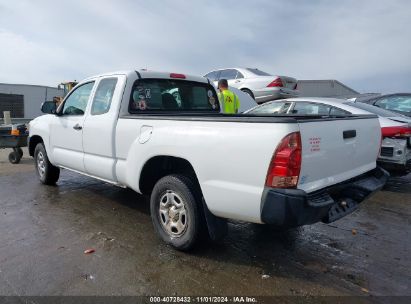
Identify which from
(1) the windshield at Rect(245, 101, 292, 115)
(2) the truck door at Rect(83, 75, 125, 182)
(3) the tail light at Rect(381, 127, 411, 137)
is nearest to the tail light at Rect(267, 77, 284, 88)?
(1) the windshield at Rect(245, 101, 292, 115)

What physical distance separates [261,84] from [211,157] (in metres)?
9.28

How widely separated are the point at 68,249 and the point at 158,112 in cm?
194

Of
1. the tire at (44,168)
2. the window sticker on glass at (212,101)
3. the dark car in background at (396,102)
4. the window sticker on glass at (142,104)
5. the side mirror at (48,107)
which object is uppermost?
the dark car in background at (396,102)

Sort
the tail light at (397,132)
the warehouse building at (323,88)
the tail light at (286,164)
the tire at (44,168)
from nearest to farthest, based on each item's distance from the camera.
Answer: the tail light at (286,164), the tail light at (397,132), the tire at (44,168), the warehouse building at (323,88)

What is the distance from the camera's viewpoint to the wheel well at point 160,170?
11.8 ft

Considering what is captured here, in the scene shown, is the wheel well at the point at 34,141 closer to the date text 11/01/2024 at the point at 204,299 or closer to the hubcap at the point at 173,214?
the hubcap at the point at 173,214

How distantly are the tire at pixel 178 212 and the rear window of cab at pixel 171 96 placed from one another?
1.21m

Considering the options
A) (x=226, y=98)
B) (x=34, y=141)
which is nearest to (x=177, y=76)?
(x=226, y=98)

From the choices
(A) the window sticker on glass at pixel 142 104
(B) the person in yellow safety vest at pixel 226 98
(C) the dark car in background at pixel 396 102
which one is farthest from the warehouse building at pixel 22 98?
(A) the window sticker on glass at pixel 142 104

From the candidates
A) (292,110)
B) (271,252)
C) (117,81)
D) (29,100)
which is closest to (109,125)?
(117,81)

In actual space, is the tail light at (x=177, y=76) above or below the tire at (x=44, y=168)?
above

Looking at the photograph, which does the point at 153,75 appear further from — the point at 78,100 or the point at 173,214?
the point at 173,214

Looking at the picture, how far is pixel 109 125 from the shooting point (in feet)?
13.9

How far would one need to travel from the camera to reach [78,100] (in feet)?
17.3
